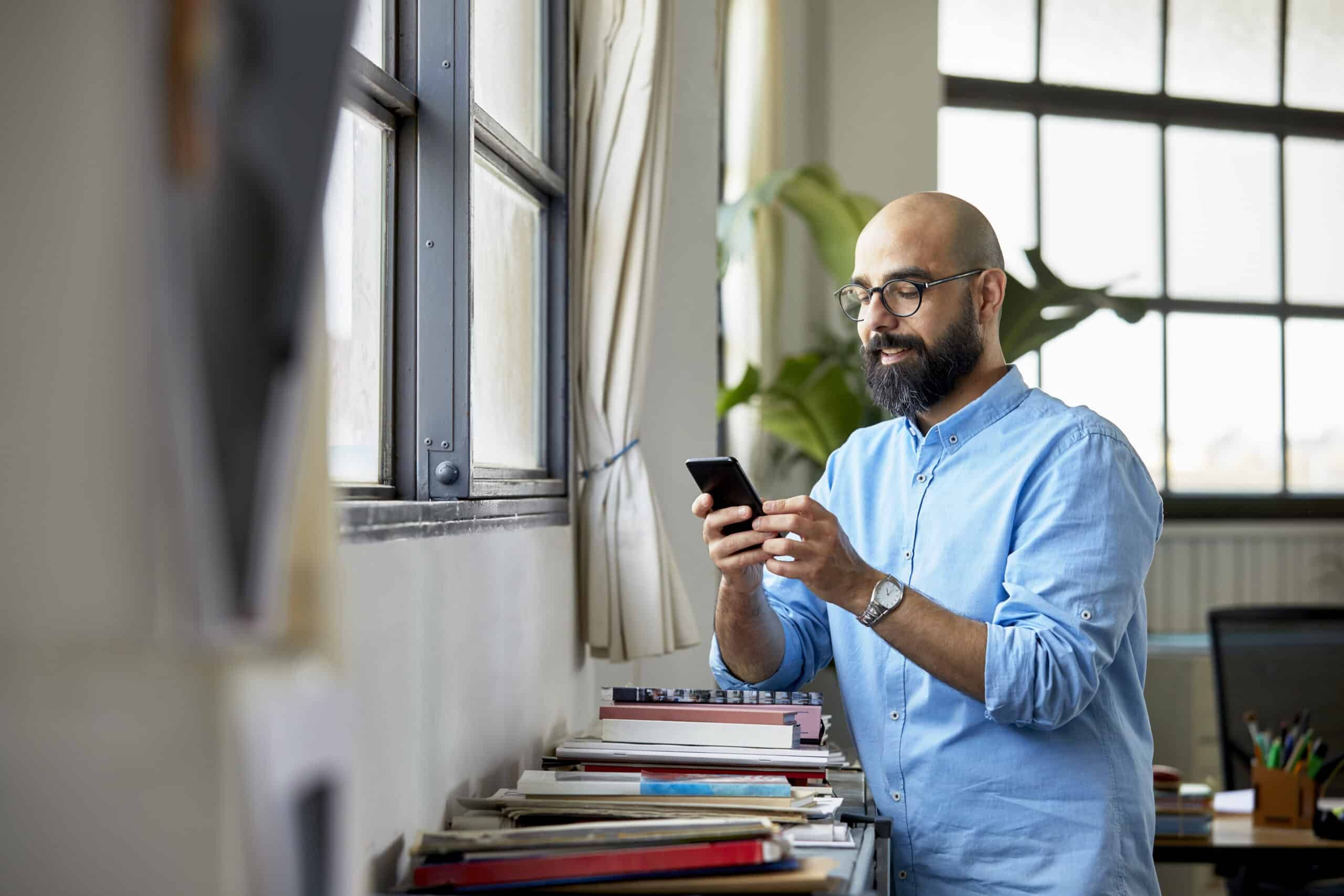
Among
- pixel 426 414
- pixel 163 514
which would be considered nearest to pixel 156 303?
pixel 163 514

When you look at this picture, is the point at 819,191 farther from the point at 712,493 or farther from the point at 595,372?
the point at 712,493

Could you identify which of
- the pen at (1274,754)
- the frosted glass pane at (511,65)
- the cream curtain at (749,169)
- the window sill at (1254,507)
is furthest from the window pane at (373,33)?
the window sill at (1254,507)


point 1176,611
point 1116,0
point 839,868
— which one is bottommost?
point 1176,611

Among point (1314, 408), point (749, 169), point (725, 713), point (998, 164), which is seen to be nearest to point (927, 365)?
point (725, 713)

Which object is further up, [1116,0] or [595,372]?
[1116,0]

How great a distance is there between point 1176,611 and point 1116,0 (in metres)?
3.12

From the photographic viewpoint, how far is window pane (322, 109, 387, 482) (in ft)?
5.11

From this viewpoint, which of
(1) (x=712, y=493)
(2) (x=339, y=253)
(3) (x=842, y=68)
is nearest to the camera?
(2) (x=339, y=253)

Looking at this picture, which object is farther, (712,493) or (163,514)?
(712,493)

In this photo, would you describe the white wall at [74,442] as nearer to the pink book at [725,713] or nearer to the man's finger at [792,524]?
the man's finger at [792,524]

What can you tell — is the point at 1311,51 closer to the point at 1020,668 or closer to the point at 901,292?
the point at 901,292

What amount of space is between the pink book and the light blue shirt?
0.45ft

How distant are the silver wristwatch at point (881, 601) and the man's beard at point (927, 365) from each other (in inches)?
14.6

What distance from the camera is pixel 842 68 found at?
5969 millimetres
